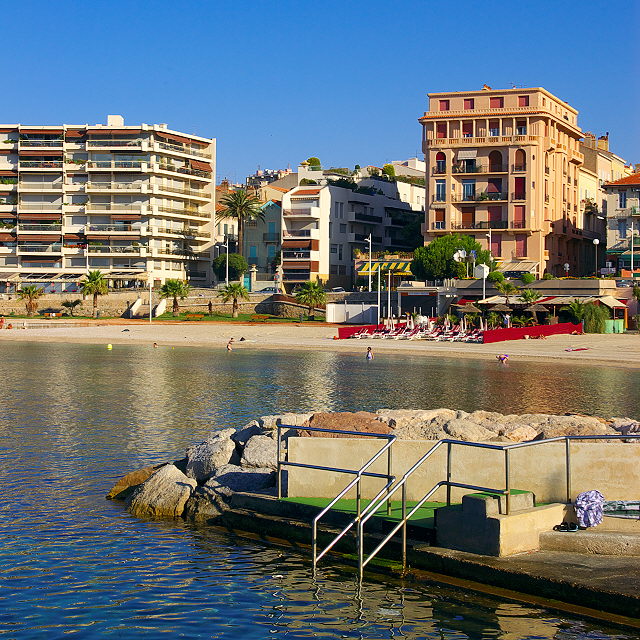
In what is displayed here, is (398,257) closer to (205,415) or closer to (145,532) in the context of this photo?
(205,415)

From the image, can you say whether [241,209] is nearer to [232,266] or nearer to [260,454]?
[232,266]

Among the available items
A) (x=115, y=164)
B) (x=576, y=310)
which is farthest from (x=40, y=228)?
(x=576, y=310)

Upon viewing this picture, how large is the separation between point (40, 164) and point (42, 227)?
7.38 metres

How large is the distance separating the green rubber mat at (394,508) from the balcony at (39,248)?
106366mm

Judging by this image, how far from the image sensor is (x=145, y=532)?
17.9 meters

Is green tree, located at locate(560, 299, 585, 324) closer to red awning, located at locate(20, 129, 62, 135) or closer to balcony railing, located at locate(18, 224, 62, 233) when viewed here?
balcony railing, located at locate(18, 224, 62, 233)

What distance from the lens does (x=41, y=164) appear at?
118312 mm

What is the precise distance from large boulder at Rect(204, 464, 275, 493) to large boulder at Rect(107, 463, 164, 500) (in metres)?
1.90

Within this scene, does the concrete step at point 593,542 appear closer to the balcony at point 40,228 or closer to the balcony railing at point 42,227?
the balcony at point 40,228

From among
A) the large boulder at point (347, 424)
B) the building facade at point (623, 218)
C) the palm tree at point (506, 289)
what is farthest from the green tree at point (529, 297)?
the large boulder at point (347, 424)

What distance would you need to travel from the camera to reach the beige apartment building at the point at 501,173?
96.8m

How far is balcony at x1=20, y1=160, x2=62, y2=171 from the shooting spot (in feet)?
387

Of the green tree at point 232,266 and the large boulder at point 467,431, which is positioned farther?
the green tree at point 232,266

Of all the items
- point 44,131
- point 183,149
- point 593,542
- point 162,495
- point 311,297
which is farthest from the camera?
point 183,149
